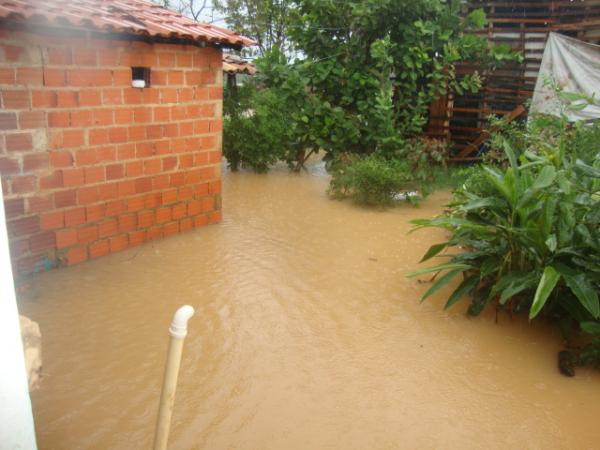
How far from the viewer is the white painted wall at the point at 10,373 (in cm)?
134

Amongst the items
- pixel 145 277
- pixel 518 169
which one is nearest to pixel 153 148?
pixel 145 277

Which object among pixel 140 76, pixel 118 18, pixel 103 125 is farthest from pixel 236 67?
pixel 103 125

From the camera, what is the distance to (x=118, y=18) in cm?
509

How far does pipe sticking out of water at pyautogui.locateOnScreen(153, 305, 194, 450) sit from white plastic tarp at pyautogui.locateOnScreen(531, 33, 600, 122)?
8.57 m

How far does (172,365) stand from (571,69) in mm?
9382

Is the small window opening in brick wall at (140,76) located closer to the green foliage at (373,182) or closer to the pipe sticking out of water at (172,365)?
the green foliage at (373,182)

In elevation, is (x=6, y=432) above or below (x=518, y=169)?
below

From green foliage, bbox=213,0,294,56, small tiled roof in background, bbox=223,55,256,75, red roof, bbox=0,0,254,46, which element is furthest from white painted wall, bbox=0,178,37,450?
green foliage, bbox=213,0,294,56

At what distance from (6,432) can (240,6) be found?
1792 centimetres

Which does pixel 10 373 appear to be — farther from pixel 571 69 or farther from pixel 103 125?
pixel 571 69

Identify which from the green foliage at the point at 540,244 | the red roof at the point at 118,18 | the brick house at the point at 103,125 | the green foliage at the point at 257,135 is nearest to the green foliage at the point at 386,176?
the green foliage at the point at 257,135

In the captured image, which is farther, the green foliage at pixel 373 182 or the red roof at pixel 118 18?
the green foliage at pixel 373 182

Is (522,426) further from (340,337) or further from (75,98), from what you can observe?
(75,98)

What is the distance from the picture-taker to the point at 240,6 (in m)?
17.6
